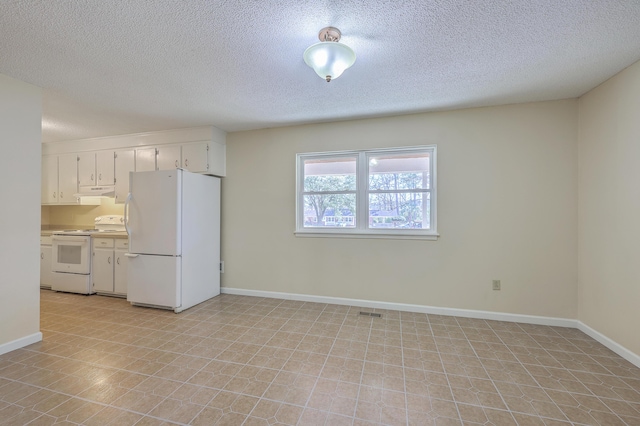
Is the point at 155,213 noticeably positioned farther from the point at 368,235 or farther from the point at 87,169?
the point at 368,235

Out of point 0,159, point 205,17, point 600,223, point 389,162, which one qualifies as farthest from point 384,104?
point 0,159

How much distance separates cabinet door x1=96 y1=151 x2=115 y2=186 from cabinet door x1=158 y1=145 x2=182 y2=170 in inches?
37.3

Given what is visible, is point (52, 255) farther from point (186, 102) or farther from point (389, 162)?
point (389, 162)

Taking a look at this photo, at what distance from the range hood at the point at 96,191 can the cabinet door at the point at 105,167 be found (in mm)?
80

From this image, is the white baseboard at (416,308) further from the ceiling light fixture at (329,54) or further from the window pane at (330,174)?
the ceiling light fixture at (329,54)

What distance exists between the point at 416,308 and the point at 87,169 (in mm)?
5443

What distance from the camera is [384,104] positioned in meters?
3.04

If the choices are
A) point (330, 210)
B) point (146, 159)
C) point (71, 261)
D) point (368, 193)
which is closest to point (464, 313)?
point (368, 193)

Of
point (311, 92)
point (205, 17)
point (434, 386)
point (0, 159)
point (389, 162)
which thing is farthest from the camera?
point (389, 162)

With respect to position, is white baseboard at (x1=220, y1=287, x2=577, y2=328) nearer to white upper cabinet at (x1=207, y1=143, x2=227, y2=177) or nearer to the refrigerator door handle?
the refrigerator door handle

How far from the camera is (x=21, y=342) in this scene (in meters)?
2.37

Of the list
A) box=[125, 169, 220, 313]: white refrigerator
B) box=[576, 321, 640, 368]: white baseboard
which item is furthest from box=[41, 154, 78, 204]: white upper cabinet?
box=[576, 321, 640, 368]: white baseboard

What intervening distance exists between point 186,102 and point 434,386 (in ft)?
11.5

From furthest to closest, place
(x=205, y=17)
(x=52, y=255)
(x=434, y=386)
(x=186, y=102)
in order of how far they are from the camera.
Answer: (x=52, y=255) → (x=186, y=102) → (x=434, y=386) → (x=205, y=17)
